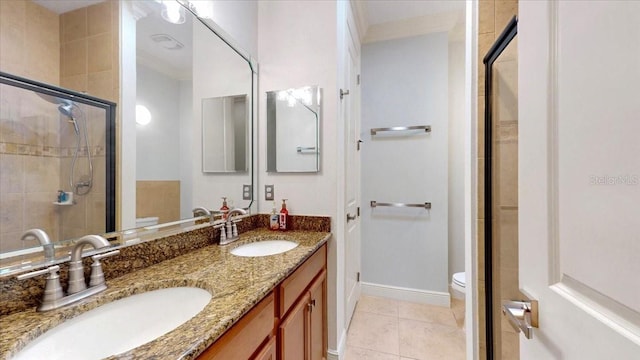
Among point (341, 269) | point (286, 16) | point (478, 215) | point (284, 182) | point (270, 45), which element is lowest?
point (341, 269)

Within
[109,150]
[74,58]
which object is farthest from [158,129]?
[74,58]

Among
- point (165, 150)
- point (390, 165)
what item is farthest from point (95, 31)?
point (390, 165)

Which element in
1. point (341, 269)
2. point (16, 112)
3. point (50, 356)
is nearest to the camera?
point (50, 356)

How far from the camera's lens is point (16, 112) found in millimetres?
672

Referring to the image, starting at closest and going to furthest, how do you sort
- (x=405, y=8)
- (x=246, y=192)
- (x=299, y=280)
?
(x=299, y=280)
(x=246, y=192)
(x=405, y=8)

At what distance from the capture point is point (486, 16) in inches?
47.4

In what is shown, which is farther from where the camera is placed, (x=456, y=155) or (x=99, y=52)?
(x=456, y=155)

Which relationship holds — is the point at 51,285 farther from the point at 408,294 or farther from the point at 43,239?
the point at 408,294

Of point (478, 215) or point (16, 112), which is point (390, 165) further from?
point (16, 112)

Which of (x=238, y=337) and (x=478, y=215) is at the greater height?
(x=478, y=215)

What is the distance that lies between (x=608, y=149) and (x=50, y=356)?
1137 millimetres

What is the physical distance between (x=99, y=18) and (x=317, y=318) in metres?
1.62

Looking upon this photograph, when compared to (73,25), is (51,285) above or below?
below

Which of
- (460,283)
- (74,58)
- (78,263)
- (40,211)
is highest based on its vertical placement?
(74,58)
